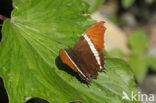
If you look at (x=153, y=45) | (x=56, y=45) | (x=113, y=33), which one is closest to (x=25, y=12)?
(x=56, y=45)

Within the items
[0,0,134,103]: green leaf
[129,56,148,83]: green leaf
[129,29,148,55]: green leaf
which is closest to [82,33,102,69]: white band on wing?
[0,0,134,103]: green leaf

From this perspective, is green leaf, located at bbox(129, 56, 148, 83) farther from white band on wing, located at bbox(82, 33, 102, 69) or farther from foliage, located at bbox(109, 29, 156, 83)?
white band on wing, located at bbox(82, 33, 102, 69)

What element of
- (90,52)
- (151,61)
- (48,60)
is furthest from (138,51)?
(48,60)

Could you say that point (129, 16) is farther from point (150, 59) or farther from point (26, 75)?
point (26, 75)

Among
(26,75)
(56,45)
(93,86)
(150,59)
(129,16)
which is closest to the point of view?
(26,75)

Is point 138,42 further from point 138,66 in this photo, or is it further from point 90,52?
point 90,52

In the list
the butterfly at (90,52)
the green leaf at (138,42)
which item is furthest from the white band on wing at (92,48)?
the green leaf at (138,42)

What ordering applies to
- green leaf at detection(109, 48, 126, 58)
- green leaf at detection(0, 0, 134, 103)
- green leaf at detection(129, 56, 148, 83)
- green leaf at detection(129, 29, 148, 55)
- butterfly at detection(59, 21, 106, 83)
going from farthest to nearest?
green leaf at detection(129, 29, 148, 55) < green leaf at detection(109, 48, 126, 58) < green leaf at detection(129, 56, 148, 83) < butterfly at detection(59, 21, 106, 83) < green leaf at detection(0, 0, 134, 103)
